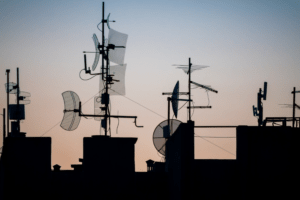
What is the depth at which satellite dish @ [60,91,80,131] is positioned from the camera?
971 inches

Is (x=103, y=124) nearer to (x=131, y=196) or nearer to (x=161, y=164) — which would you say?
(x=131, y=196)

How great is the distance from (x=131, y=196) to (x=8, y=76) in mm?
12260

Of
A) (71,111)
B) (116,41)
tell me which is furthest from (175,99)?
(71,111)

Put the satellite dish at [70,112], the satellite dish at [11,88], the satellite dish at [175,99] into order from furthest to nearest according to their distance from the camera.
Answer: the satellite dish at [11,88]
the satellite dish at [175,99]
the satellite dish at [70,112]

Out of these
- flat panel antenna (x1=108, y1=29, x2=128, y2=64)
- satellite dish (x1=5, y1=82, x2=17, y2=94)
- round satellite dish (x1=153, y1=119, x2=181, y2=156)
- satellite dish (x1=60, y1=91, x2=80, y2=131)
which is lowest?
round satellite dish (x1=153, y1=119, x2=181, y2=156)

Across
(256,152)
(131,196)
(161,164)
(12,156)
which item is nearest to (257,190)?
(256,152)

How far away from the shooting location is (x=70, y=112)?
24781mm

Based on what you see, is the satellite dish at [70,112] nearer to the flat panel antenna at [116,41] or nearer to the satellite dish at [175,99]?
the flat panel antenna at [116,41]

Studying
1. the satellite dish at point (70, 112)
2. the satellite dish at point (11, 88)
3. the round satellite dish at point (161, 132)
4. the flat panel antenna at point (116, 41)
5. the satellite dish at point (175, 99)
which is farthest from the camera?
the satellite dish at point (11, 88)

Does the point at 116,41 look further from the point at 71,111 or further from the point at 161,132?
the point at 161,132

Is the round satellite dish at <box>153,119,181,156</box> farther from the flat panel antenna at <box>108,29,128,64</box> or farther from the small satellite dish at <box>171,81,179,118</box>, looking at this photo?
the flat panel antenna at <box>108,29,128,64</box>

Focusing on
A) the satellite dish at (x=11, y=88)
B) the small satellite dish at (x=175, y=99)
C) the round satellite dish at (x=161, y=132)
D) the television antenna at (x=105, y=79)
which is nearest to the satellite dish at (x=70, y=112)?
the television antenna at (x=105, y=79)

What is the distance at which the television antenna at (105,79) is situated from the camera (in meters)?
24.8

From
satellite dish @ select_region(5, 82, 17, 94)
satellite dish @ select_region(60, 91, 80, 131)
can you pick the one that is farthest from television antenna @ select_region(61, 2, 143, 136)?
satellite dish @ select_region(5, 82, 17, 94)
